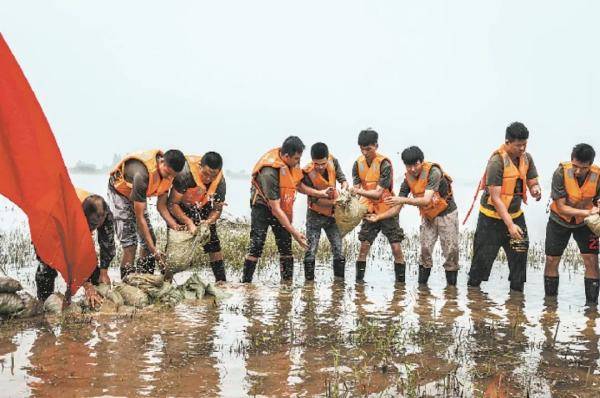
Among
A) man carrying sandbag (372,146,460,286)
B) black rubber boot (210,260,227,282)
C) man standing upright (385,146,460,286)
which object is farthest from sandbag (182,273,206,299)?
man standing upright (385,146,460,286)

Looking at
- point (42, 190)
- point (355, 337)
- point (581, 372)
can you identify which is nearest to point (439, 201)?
point (355, 337)

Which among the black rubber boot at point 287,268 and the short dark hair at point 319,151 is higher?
the short dark hair at point 319,151

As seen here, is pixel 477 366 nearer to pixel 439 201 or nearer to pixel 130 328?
pixel 130 328

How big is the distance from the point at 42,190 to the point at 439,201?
16.5 ft

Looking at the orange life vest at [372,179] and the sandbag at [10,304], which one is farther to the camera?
the orange life vest at [372,179]

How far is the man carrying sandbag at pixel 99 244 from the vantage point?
6.48 metres

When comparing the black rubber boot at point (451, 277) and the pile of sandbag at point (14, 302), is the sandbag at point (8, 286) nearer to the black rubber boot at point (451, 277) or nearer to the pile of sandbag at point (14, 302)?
the pile of sandbag at point (14, 302)

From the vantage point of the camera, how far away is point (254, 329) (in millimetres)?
5980

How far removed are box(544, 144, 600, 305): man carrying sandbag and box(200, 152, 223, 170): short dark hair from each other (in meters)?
3.97

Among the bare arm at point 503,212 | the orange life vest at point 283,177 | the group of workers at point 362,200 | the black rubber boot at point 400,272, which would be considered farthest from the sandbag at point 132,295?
the bare arm at point 503,212

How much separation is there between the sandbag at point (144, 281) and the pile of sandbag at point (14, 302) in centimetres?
105

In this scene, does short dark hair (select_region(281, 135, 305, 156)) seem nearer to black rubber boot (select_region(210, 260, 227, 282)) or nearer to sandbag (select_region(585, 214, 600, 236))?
black rubber boot (select_region(210, 260, 227, 282))

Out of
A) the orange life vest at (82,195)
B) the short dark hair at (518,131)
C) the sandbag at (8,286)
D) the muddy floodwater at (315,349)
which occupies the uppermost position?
the short dark hair at (518,131)

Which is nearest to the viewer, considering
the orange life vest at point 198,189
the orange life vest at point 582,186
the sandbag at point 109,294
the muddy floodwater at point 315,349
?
the muddy floodwater at point 315,349
